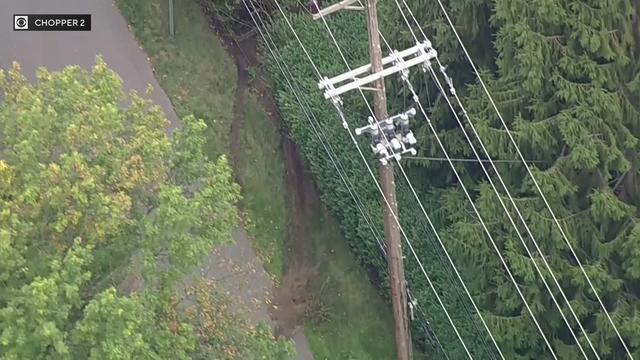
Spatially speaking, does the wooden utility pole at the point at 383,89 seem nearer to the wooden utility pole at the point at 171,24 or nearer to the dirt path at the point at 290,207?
the dirt path at the point at 290,207

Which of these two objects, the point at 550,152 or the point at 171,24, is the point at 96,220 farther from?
the point at 171,24

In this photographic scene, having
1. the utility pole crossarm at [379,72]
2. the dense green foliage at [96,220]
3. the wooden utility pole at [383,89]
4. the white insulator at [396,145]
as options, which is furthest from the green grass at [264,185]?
the white insulator at [396,145]

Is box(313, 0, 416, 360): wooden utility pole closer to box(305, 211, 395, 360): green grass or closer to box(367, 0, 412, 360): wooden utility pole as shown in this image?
box(367, 0, 412, 360): wooden utility pole

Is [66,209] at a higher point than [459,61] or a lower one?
lower

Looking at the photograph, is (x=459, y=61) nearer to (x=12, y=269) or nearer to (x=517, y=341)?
(x=517, y=341)

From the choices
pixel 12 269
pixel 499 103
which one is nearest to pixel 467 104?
pixel 499 103

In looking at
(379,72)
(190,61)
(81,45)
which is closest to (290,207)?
(190,61)
